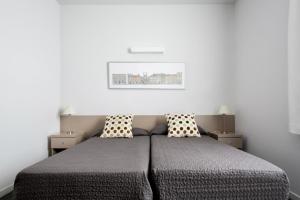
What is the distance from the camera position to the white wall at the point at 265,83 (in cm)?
228

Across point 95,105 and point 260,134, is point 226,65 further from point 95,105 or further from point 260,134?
point 95,105

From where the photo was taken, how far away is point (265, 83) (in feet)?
8.69

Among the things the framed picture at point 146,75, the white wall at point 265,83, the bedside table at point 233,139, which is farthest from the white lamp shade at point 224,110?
the framed picture at point 146,75

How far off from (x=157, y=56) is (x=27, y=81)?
187 centimetres

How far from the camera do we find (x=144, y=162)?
179cm

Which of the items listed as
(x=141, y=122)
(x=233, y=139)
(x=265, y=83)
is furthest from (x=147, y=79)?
(x=265, y=83)

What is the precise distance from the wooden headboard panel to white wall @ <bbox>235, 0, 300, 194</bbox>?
0.80ft

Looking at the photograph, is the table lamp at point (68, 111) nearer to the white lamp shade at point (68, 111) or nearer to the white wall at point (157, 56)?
the white lamp shade at point (68, 111)

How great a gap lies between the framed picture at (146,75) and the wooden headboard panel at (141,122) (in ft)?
1.70

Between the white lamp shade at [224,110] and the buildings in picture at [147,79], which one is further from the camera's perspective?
the buildings in picture at [147,79]

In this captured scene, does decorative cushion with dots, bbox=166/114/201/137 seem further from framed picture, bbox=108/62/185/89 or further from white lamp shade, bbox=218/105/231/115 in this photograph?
framed picture, bbox=108/62/185/89

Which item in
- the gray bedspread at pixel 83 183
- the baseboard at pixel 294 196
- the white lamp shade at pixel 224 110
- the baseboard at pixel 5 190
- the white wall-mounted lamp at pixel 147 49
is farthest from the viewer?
the white wall-mounted lamp at pixel 147 49

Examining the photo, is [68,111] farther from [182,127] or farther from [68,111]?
→ [182,127]

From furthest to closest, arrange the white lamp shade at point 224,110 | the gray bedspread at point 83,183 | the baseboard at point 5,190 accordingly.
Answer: the white lamp shade at point 224,110, the baseboard at point 5,190, the gray bedspread at point 83,183
